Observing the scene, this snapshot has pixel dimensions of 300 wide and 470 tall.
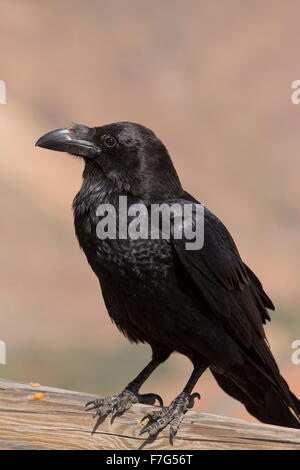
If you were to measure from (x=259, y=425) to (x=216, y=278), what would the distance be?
73 centimetres

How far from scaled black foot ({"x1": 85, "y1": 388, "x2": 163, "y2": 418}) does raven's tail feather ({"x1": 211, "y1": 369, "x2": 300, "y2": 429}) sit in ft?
1.47

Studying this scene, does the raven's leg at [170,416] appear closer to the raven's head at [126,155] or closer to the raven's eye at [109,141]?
the raven's head at [126,155]

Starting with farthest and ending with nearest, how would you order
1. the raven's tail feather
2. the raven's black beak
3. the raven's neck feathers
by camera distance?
the raven's tail feather < the raven's black beak < the raven's neck feathers

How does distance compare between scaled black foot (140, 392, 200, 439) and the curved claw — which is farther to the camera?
the curved claw

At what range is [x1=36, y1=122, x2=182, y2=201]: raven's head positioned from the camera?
3.62 m

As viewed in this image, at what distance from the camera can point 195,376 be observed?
3691 millimetres

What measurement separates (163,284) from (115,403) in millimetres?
567

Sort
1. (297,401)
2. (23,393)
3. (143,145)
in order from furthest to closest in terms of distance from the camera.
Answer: (297,401)
(143,145)
(23,393)

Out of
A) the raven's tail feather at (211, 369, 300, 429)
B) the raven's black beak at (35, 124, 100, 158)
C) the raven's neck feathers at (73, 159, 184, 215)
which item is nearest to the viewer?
the raven's neck feathers at (73, 159, 184, 215)

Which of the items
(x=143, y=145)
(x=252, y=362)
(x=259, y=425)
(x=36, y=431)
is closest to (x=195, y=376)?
(x=252, y=362)

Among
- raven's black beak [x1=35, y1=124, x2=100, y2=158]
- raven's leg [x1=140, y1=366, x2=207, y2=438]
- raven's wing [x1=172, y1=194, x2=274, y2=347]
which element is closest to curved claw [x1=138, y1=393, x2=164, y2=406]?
raven's leg [x1=140, y1=366, x2=207, y2=438]

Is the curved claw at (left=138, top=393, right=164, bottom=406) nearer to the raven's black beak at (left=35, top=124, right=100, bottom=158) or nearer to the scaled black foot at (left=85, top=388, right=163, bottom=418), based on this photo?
the scaled black foot at (left=85, top=388, right=163, bottom=418)

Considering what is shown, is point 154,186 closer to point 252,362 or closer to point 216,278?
point 216,278

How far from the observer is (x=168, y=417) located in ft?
11.1
